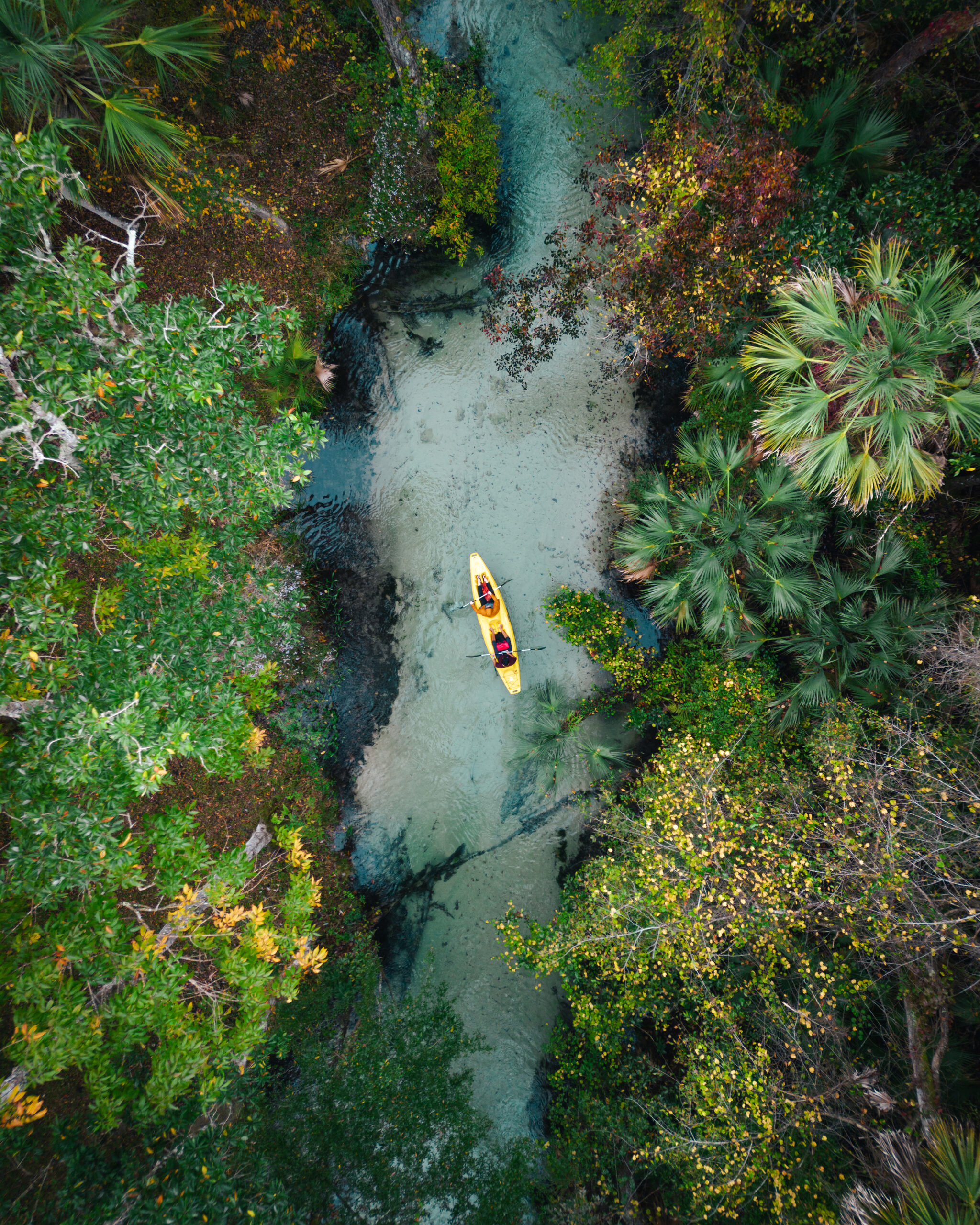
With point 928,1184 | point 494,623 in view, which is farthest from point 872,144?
point 928,1184

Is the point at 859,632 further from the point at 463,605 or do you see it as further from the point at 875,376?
the point at 463,605

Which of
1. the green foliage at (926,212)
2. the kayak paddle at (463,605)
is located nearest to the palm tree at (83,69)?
the kayak paddle at (463,605)

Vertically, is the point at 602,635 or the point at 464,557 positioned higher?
the point at 464,557

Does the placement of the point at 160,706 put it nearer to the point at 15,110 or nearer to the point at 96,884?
the point at 96,884

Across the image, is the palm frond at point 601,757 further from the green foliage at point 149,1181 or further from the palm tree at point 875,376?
the green foliage at point 149,1181

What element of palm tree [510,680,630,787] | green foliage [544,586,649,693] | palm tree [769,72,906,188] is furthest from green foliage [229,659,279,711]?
palm tree [769,72,906,188]

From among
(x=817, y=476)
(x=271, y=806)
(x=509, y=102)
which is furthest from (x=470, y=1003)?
(x=509, y=102)
